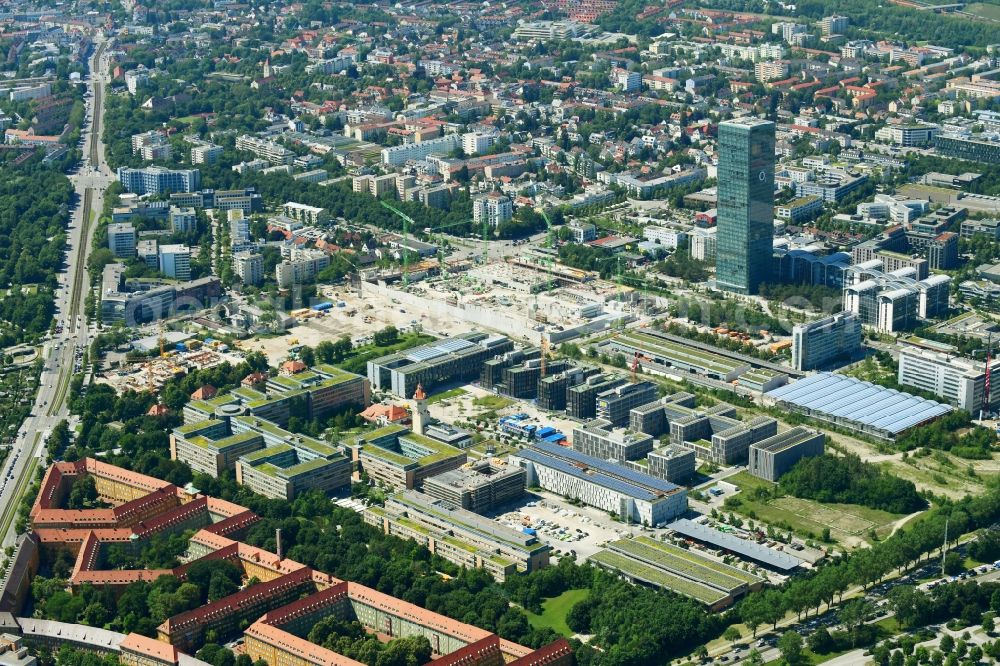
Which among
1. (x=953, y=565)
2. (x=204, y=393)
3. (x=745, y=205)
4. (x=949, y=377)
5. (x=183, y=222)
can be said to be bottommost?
(x=953, y=565)

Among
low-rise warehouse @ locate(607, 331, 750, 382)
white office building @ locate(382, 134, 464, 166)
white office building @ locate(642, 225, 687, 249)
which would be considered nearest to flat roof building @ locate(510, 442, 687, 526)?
low-rise warehouse @ locate(607, 331, 750, 382)

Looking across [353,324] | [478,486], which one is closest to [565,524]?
[478,486]

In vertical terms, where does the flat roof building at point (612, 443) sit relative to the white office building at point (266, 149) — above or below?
below

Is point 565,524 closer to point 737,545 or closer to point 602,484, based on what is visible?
point 602,484

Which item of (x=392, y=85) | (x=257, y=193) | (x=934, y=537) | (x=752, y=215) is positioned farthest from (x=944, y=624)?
(x=392, y=85)

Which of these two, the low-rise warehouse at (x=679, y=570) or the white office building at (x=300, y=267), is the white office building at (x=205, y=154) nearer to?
the white office building at (x=300, y=267)

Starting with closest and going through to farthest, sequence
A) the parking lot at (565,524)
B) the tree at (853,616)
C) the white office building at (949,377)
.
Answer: the tree at (853,616), the parking lot at (565,524), the white office building at (949,377)

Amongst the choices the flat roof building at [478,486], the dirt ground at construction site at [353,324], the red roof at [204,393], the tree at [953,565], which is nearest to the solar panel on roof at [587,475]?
the flat roof building at [478,486]
